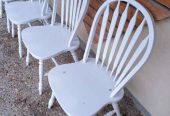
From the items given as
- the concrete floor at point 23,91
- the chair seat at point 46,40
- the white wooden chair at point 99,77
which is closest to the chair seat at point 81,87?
the white wooden chair at point 99,77

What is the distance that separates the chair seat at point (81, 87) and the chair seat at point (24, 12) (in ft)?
2.35

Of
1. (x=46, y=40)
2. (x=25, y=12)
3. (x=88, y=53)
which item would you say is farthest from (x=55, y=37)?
(x=25, y=12)

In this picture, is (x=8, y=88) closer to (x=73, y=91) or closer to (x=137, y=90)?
(x=73, y=91)

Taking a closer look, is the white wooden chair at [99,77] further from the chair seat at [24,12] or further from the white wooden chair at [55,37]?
the chair seat at [24,12]

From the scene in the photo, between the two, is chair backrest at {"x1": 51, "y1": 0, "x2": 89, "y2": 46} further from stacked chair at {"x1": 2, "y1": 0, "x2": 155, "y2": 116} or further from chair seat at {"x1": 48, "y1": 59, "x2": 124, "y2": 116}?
chair seat at {"x1": 48, "y1": 59, "x2": 124, "y2": 116}

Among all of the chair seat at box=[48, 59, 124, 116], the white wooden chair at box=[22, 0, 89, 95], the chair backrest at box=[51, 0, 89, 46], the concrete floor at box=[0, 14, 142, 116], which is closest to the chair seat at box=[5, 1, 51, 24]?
the white wooden chair at box=[22, 0, 89, 95]

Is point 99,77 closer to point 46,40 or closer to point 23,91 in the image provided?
point 46,40

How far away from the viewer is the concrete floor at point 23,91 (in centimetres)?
180

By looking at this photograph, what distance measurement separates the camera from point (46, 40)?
1.74 metres

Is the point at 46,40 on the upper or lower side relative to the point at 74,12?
lower

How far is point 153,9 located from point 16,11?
124 centimetres

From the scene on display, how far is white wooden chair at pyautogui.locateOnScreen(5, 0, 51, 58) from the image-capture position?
6.51 ft

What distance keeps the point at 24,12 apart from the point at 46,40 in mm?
504

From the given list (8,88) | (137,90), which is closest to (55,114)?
(8,88)
